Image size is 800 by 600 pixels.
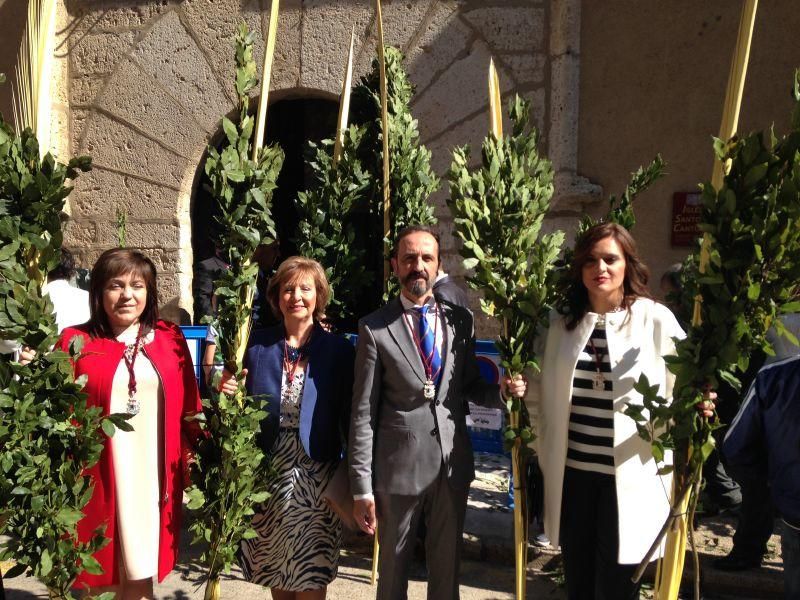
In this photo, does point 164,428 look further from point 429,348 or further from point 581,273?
point 581,273

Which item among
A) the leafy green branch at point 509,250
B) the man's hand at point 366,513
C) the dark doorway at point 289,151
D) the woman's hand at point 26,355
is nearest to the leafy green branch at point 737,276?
the leafy green branch at point 509,250

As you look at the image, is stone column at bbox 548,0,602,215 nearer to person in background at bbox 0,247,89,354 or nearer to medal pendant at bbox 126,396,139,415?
person in background at bbox 0,247,89,354

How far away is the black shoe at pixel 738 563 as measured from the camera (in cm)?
391

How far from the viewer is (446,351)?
2.69 meters

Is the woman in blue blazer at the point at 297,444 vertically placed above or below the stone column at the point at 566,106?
below

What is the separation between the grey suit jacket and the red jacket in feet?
2.10

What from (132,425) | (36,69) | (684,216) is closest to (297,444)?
(132,425)

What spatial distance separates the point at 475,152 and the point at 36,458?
4326mm

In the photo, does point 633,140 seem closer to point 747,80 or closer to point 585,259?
point 747,80

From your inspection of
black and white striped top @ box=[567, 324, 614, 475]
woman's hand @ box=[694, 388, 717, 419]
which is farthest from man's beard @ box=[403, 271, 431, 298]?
woman's hand @ box=[694, 388, 717, 419]

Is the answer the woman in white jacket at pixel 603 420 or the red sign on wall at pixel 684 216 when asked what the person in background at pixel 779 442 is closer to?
the woman in white jacket at pixel 603 420

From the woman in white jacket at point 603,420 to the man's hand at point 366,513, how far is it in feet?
2.06

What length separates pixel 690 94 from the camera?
17.9 ft

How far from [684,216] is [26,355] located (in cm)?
465
